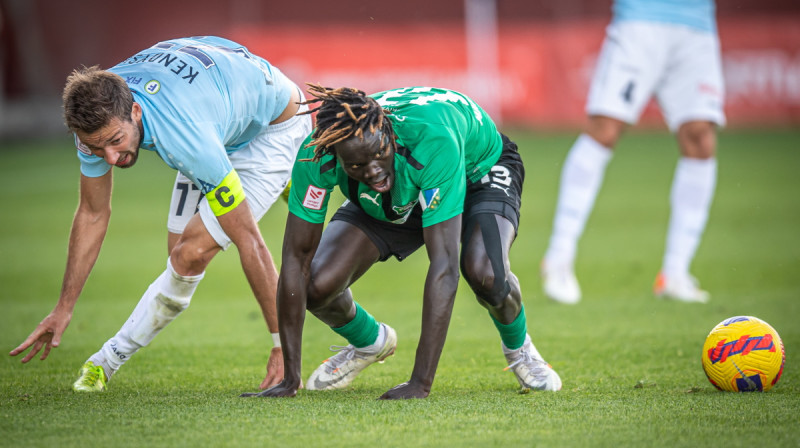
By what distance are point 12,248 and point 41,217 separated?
8.21 ft

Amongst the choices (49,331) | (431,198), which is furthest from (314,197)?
(49,331)

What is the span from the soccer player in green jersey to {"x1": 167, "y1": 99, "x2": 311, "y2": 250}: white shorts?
0.49m

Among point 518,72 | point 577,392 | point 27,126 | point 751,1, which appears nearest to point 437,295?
point 577,392

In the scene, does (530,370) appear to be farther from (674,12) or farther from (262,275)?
(674,12)

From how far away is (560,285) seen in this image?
27.3ft

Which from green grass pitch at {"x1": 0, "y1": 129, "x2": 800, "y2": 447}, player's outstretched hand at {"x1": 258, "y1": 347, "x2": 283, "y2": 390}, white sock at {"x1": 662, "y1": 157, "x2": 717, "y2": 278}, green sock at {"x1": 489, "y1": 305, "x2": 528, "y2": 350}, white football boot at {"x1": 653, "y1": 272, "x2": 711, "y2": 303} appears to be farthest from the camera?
white sock at {"x1": 662, "y1": 157, "x2": 717, "y2": 278}

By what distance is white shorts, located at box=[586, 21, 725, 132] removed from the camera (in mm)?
8359

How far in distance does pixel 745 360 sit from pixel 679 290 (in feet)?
10.8

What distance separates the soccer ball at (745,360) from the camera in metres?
4.99

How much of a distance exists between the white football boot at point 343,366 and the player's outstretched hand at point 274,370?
17 centimetres

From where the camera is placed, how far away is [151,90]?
4.98 meters

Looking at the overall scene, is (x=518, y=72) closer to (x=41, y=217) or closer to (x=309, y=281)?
(x=41, y=217)

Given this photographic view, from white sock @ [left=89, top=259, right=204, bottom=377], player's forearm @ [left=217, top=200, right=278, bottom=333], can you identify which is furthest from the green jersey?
white sock @ [left=89, top=259, right=204, bottom=377]

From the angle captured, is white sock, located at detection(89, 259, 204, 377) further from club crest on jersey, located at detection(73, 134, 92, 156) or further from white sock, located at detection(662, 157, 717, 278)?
white sock, located at detection(662, 157, 717, 278)
